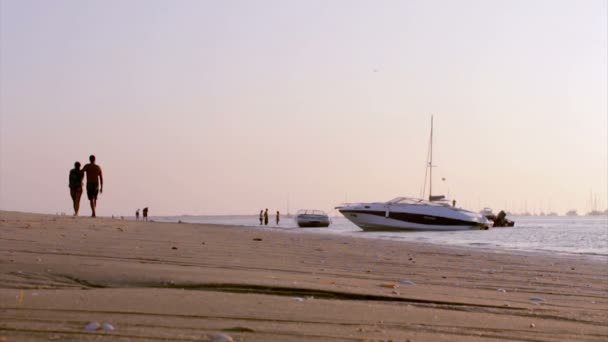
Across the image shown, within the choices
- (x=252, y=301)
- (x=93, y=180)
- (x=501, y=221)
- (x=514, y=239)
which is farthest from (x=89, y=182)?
(x=501, y=221)

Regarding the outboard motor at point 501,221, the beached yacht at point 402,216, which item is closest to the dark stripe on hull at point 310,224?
the beached yacht at point 402,216

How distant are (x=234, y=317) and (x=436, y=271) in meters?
4.97

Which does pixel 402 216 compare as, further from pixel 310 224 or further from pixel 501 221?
pixel 501 221

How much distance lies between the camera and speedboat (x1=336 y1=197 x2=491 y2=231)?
43969 millimetres

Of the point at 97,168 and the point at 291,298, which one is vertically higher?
the point at 97,168

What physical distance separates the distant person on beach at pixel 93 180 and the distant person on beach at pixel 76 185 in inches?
12.8

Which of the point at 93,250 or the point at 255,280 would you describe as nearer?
the point at 255,280

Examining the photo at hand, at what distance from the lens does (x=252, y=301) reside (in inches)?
151

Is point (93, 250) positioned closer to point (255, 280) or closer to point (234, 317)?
point (255, 280)

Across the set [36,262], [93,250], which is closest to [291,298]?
[36,262]

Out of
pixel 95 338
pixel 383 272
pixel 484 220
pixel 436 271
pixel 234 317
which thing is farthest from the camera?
pixel 484 220

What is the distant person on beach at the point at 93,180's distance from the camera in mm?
15773

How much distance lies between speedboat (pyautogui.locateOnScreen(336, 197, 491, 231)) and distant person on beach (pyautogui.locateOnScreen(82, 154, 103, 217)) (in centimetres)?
2954

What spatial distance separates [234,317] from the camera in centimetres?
331
